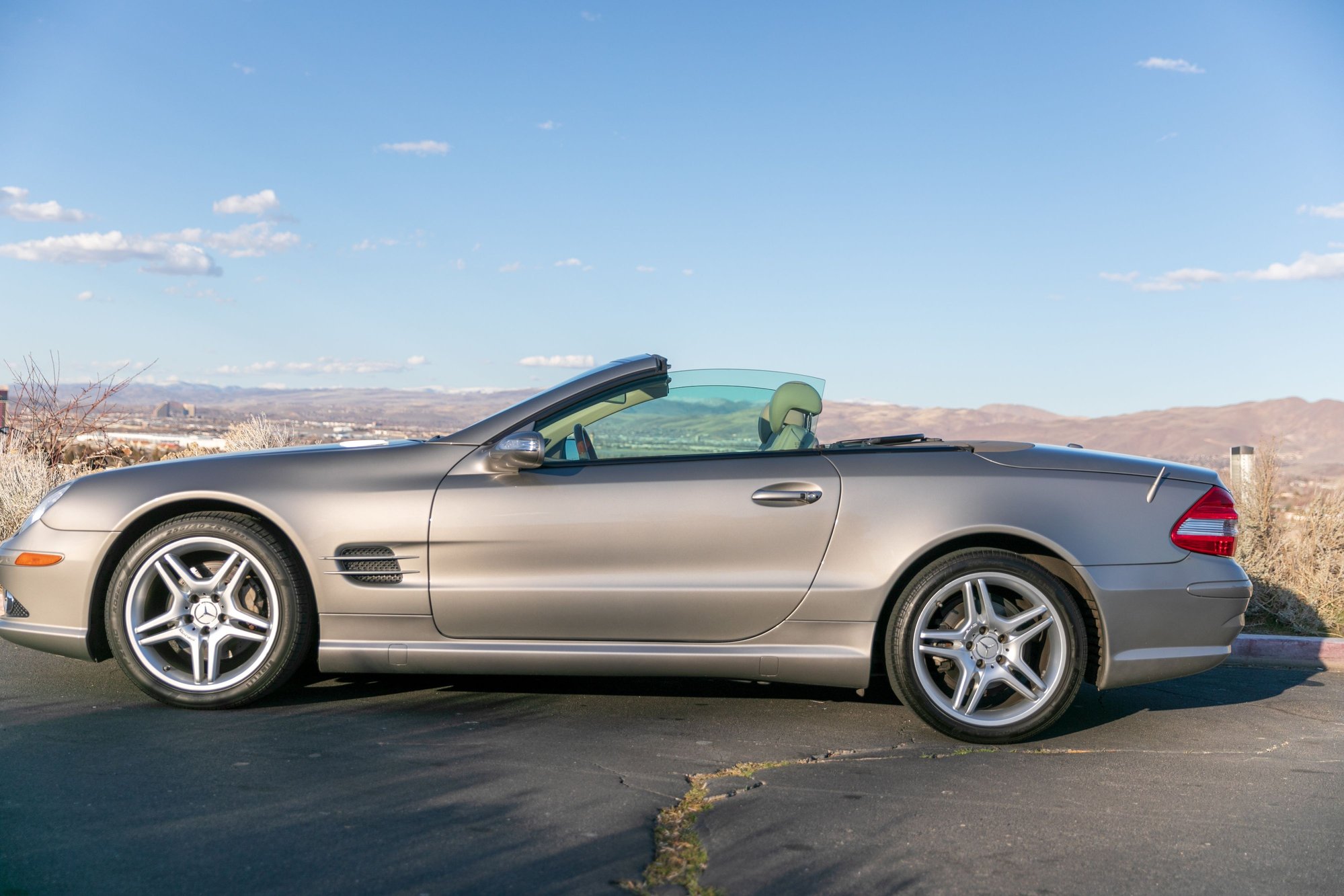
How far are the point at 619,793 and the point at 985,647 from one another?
1636mm

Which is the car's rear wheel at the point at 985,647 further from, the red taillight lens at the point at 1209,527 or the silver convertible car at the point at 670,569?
the red taillight lens at the point at 1209,527

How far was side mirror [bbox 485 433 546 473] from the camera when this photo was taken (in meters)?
4.30

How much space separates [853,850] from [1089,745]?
1.74m

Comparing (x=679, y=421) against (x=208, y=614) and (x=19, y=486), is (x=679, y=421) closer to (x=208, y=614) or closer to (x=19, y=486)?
(x=208, y=614)

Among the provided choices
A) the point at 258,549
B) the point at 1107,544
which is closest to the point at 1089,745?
the point at 1107,544

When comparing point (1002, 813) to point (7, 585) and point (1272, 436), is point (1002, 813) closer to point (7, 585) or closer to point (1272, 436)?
point (7, 585)

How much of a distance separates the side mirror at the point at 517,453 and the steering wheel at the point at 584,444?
21 cm

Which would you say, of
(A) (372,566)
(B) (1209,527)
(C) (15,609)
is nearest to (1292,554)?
(B) (1209,527)

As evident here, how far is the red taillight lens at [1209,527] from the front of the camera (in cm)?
432

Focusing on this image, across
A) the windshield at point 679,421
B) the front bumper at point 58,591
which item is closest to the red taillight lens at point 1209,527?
the windshield at point 679,421

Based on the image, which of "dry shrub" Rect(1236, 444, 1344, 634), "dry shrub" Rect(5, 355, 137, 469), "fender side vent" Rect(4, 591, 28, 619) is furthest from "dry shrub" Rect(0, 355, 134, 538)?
"dry shrub" Rect(1236, 444, 1344, 634)

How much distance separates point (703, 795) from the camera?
3420 millimetres

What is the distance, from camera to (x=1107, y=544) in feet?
14.0

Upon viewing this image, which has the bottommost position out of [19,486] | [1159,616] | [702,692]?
[702,692]
